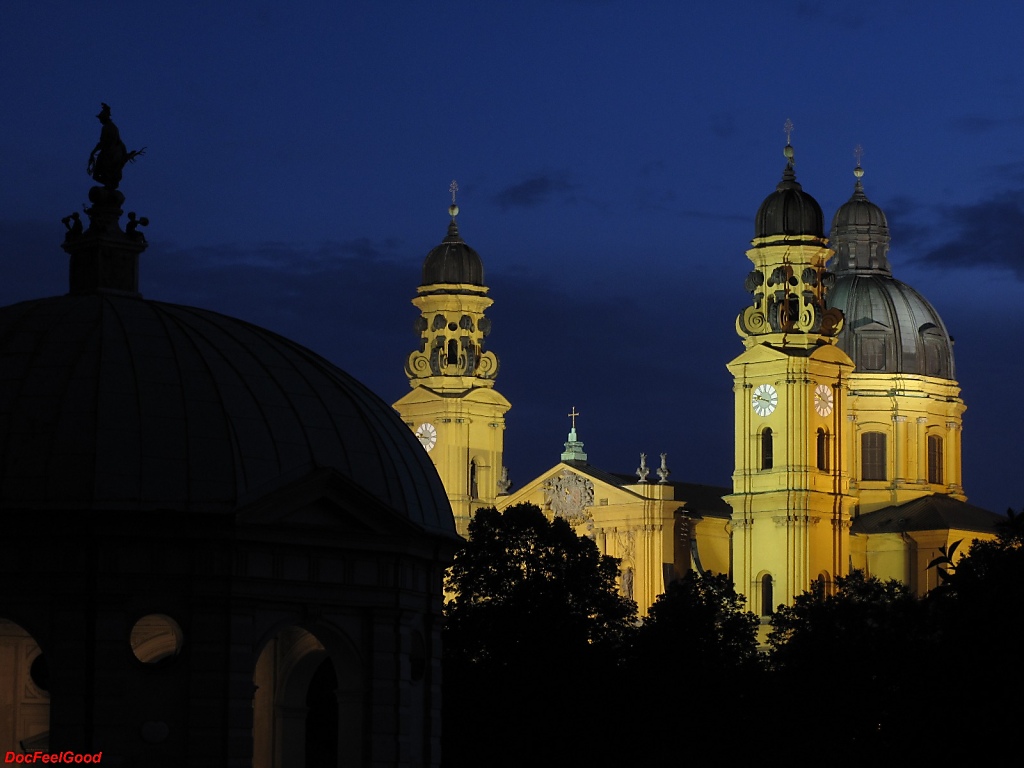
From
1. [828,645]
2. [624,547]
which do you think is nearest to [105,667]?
[828,645]

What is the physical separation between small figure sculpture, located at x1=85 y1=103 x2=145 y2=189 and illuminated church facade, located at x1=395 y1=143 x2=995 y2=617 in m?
65.2

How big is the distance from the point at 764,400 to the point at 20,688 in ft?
233

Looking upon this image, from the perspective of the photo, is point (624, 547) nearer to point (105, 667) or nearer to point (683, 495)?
point (683, 495)

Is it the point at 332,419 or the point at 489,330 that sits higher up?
the point at 489,330

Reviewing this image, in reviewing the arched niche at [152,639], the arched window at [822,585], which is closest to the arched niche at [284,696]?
the arched niche at [152,639]

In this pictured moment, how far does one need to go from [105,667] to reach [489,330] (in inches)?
3335

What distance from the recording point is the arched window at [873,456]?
131000 mm

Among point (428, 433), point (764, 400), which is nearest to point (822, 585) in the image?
point (764, 400)

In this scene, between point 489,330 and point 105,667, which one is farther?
point 489,330

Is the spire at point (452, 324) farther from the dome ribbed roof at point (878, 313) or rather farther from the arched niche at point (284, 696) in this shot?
the arched niche at point (284, 696)

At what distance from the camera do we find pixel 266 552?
152ft

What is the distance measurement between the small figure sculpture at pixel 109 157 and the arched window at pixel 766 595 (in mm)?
68195

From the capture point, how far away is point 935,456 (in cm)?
13300

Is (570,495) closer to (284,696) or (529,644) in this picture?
(529,644)
